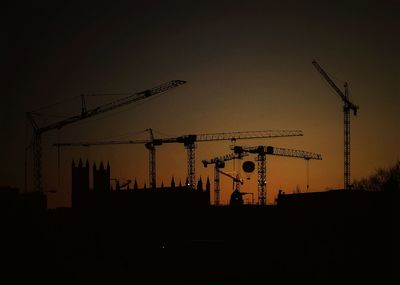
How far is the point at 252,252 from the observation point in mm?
53969

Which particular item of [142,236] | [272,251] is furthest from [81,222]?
[272,251]

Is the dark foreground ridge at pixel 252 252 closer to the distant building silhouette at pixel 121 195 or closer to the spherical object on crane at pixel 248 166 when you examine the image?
the spherical object on crane at pixel 248 166

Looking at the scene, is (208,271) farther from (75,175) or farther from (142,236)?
(75,175)

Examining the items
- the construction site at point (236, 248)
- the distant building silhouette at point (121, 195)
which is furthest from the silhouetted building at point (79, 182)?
the construction site at point (236, 248)

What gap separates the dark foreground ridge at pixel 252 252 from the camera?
45656 mm

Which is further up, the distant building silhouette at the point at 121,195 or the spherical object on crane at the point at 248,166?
the spherical object on crane at the point at 248,166

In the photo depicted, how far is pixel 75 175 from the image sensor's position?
162625 mm

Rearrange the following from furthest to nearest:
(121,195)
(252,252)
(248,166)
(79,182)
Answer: (79,182)
(121,195)
(248,166)
(252,252)

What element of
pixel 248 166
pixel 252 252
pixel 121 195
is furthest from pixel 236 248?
pixel 121 195

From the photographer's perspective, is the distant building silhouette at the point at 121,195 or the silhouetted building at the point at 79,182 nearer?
the distant building silhouette at the point at 121,195

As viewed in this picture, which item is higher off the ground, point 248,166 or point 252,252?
point 248,166

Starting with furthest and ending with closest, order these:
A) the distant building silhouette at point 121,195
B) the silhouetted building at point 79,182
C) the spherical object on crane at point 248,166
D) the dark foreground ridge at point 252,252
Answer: the silhouetted building at point 79,182, the distant building silhouette at point 121,195, the spherical object on crane at point 248,166, the dark foreground ridge at point 252,252

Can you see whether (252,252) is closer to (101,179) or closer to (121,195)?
(121,195)

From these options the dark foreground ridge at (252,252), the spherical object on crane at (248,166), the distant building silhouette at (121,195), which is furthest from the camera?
the distant building silhouette at (121,195)
